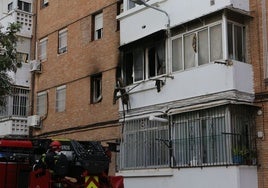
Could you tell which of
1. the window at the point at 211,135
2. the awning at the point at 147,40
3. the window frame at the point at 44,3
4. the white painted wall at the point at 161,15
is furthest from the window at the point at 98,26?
the window at the point at 211,135

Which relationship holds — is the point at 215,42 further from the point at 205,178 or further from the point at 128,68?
the point at 128,68

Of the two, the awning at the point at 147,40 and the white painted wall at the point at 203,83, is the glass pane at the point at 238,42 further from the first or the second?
the awning at the point at 147,40

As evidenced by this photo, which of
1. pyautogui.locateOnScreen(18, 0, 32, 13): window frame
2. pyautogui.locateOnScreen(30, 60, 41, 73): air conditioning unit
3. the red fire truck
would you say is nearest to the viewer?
the red fire truck

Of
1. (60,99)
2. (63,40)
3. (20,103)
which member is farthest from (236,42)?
(20,103)

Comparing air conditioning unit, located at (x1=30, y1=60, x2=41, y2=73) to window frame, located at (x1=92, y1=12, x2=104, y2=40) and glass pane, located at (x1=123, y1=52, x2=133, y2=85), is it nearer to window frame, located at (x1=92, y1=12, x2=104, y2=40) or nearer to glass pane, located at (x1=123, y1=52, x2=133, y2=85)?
window frame, located at (x1=92, y1=12, x2=104, y2=40)

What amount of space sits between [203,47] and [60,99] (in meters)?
9.52

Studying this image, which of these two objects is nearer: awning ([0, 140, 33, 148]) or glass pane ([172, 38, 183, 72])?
awning ([0, 140, 33, 148])

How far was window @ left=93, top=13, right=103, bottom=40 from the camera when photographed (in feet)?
71.0

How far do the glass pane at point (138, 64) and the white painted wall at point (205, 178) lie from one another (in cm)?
363

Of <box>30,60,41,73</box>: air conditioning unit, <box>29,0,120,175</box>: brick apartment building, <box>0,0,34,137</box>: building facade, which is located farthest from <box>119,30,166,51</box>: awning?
<box>0,0,34,137</box>: building facade

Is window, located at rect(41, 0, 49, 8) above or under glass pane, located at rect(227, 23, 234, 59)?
above

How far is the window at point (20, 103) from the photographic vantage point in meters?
25.3

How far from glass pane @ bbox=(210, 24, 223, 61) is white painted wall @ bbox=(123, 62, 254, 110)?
390 millimetres

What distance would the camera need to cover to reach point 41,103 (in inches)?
974
